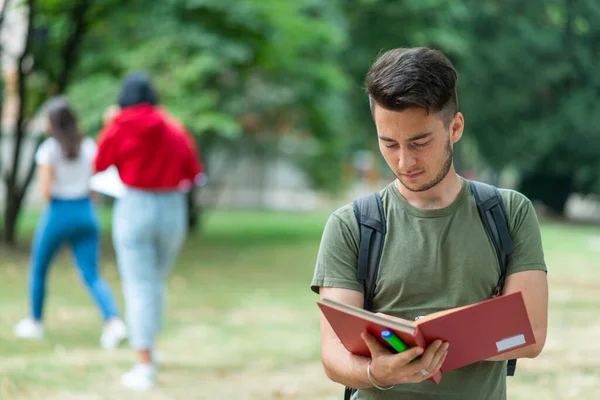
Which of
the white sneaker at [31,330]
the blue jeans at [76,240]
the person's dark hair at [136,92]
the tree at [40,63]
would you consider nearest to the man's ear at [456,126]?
the person's dark hair at [136,92]

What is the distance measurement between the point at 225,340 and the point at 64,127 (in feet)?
7.92

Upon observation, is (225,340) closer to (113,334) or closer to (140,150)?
(113,334)

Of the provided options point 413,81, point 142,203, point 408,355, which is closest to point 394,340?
point 408,355

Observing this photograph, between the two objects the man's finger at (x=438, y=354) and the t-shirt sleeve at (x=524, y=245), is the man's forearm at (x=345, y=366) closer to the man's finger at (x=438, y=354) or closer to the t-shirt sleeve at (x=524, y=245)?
the man's finger at (x=438, y=354)

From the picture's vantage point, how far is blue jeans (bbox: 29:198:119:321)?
27.2 ft

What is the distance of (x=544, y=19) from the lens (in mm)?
26719

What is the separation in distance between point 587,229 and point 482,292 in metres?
29.1

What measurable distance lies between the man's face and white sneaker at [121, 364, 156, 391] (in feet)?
15.0

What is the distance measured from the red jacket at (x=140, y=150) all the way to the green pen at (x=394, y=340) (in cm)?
470

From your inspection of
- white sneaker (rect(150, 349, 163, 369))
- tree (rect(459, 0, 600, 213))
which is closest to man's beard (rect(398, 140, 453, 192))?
white sneaker (rect(150, 349, 163, 369))

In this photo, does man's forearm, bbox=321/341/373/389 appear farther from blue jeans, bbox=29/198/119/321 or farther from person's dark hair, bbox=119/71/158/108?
blue jeans, bbox=29/198/119/321

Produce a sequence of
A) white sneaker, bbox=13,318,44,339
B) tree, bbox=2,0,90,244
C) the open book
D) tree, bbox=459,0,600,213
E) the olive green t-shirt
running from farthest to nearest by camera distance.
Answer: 1. tree, bbox=459,0,600,213
2. tree, bbox=2,0,90,244
3. white sneaker, bbox=13,318,44,339
4. the olive green t-shirt
5. the open book

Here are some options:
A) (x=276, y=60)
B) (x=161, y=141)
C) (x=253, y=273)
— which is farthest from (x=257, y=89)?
(x=161, y=141)

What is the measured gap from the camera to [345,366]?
249 cm
